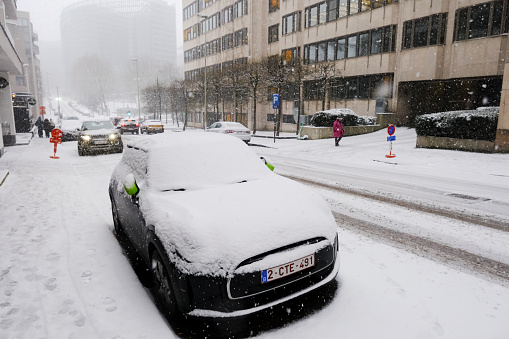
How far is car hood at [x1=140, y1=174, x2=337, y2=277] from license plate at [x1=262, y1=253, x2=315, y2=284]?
0.18 m

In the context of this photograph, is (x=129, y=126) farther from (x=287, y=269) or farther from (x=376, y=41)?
(x=287, y=269)

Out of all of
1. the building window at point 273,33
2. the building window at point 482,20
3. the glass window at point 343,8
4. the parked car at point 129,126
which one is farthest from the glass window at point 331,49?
the parked car at point 129,126

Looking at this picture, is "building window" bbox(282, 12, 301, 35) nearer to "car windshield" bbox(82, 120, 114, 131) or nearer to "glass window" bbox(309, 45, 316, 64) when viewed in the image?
"glass window" bbox(309, 45, 316, 64)

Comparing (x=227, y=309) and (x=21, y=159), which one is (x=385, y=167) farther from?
(x=21, y=159)

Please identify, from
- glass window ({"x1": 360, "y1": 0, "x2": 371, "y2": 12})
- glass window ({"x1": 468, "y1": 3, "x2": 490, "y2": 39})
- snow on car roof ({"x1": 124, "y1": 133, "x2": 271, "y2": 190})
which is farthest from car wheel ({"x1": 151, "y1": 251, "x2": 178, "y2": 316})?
glass window ({"x1": 360, "y1": 0, "x2": 371, "y2": 12})

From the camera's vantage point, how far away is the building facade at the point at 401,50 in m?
20.3

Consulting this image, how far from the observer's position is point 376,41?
26.2 meters

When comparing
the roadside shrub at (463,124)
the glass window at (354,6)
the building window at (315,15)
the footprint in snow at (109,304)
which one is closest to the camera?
the footprint in snow at (109,304)

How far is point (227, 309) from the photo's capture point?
282 centimetres

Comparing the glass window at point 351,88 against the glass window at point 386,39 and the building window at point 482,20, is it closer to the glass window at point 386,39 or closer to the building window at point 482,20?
the glass window at point 386,39

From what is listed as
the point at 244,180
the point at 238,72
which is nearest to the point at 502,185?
the point at 244,180

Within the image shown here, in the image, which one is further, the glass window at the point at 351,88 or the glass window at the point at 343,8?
the glass window at the point at 343,8

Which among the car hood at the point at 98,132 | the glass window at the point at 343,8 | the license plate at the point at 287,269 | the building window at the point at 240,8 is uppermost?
the building window at the point at 240,8

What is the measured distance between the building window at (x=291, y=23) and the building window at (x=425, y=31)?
40.7 ft
